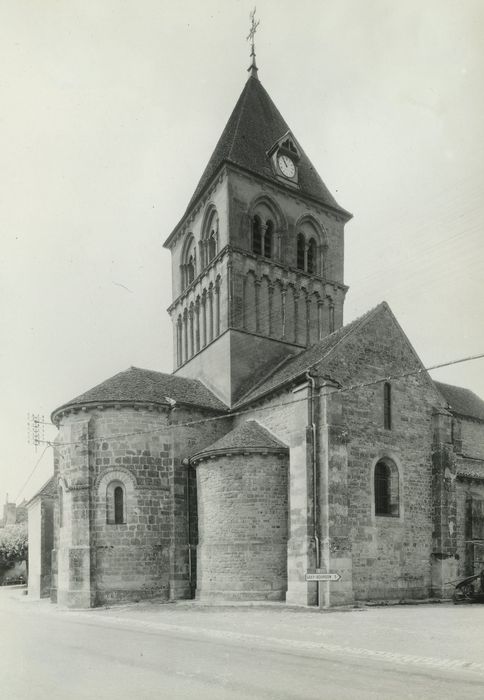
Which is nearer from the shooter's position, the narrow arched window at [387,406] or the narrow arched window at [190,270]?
the narrow arched window at [387,406]

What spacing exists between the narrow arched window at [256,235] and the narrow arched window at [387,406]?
974cm

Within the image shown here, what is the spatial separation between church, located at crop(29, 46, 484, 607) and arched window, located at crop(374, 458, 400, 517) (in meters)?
0.07

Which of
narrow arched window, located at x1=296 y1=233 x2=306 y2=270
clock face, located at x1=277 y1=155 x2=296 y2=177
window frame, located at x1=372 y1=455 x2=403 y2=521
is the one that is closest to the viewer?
window frame, located at x1=372 y1=455 x2=403 y2=521

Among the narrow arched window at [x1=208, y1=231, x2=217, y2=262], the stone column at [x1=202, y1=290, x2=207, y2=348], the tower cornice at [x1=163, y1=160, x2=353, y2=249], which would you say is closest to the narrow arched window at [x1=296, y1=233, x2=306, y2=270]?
the tower cornice at [x1=163, y1=160, x2=353, y2=249]

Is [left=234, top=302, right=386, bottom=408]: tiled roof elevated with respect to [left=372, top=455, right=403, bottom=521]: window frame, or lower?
elevated

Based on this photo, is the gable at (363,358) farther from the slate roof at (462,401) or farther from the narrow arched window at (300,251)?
the slate roof at (462,401)

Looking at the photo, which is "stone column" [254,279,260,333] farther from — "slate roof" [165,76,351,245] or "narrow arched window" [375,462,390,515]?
"narrow arched window" [375,462,390,515]

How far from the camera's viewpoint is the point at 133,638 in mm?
12766

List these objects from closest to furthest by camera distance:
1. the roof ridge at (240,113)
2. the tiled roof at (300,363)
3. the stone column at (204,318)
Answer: the tiled roof at (300,363) → the roof ridge at (240,113) → the stone column at (204,318)

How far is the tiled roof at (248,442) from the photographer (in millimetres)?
21219

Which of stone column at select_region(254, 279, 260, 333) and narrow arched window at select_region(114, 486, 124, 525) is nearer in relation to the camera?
narrow arched window at select_region(114, 486, 124, 525)

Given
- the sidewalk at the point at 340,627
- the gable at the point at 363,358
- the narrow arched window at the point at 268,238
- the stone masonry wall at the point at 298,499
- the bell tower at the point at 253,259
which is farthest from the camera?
the narrow arched window at the point at 268,238

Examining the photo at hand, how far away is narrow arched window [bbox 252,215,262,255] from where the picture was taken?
29031 millimetres

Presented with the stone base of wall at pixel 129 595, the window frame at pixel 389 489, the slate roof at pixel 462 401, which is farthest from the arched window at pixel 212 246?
the stone base of wall at pixel 129 595
